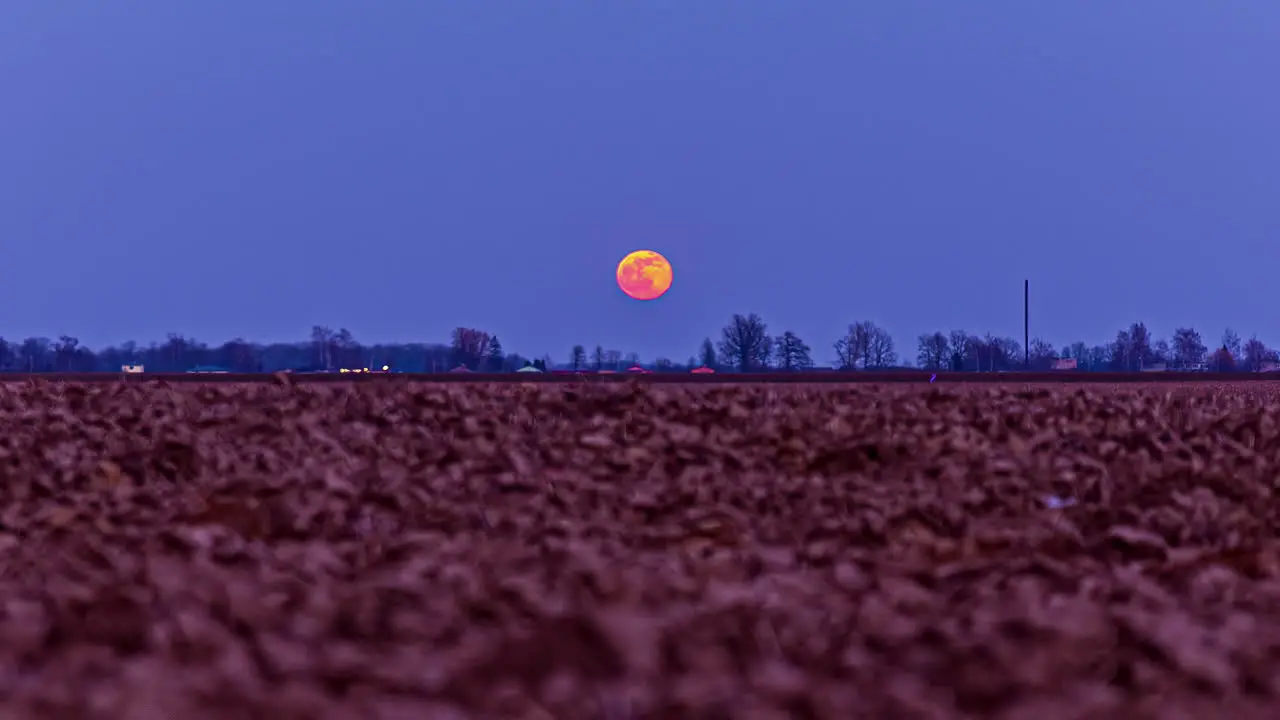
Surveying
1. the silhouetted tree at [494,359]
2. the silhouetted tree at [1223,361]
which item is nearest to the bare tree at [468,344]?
the silhouetted tree at [494,359]

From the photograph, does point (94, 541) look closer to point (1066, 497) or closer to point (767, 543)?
point (767, 543)

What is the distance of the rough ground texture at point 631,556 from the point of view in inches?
165

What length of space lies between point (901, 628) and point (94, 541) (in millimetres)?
4340

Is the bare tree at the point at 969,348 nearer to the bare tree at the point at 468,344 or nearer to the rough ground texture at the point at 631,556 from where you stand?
the bare tree at the point at 468,344

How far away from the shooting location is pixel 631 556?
620cm

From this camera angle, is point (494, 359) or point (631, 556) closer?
point (631, 556)

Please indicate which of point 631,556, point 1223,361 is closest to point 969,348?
point 1223,361

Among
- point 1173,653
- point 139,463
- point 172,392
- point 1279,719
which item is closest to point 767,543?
point 1173,653

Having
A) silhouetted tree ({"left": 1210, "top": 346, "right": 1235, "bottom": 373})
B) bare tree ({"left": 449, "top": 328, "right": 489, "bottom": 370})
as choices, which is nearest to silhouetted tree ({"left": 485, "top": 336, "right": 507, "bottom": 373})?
bare tree ({"left": 449, "top": 328, "right": 489, "bottom": 370})

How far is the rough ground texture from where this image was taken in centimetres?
418

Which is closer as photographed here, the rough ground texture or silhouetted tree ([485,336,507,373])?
the rough ground texture

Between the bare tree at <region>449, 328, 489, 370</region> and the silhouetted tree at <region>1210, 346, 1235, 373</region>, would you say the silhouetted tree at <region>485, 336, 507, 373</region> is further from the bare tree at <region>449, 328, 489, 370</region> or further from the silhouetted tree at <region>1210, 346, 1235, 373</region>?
the silhouetted tree at <region>1210, 346, 1235, 373</region>

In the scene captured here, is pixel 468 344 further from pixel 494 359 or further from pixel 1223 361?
pixel 1223 361

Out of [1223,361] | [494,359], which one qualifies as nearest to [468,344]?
[494,359]
